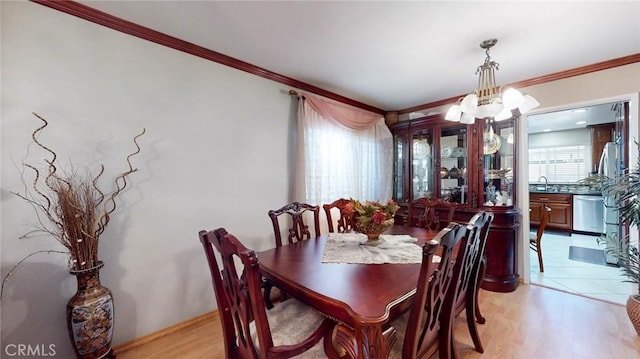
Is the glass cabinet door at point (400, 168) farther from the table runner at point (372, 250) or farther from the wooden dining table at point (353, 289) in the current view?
the wooden dining table at point (353, 289)

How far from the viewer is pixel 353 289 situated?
114 cm

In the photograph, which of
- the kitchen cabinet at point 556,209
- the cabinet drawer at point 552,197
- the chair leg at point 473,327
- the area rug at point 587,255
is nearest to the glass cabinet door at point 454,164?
the chair leg at point 473,327

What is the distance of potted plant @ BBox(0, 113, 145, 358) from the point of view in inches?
57.6

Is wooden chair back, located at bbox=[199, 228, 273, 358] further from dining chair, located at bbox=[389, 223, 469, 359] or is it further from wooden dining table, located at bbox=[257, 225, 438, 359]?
dining chair, located at bbox=[389, 223, 469, 359]

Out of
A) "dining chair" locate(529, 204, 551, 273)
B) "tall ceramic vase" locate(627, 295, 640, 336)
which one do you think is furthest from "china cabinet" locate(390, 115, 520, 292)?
"tall ceramic vase" locate(627, 295, 640, 336)

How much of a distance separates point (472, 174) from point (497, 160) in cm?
A: 33

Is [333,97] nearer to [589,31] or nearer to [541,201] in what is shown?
[589,31]

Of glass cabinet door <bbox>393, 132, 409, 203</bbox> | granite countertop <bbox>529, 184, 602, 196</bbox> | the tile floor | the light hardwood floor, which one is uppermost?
glass cabinet door <bbox>393, 132, 409, 203</bbox>

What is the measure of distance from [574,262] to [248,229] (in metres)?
4.57

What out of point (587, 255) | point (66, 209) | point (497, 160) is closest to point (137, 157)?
point (66, 209)

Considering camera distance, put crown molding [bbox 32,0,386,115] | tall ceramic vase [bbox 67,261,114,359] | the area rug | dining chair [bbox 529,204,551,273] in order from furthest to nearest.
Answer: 1. the area rug
2. dining chair [bbox 529,204,551,273]
3. crown molding [bbox 32,0,386,115]
4. tall ceramic vase [bbox 67,261,114,359]

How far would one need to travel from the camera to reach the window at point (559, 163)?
5.79m

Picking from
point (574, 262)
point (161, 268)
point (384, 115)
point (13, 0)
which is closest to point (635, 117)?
point (574, 262)

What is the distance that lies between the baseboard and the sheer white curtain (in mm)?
1375
